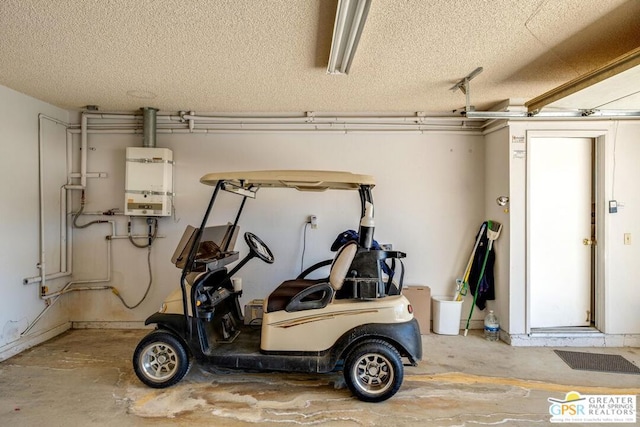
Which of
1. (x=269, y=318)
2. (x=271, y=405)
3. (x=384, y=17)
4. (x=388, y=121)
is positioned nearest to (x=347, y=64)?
(x=384, y=17)

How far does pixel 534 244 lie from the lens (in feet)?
13.0

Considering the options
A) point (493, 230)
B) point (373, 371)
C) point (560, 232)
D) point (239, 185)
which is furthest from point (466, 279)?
point (239, 185)

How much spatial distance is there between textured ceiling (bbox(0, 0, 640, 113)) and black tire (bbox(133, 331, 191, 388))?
222cm

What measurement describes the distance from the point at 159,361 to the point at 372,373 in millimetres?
1709

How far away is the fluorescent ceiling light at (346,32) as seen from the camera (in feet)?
6.51

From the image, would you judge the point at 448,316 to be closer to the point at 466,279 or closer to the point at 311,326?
the point at 466,279

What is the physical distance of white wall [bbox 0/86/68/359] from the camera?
3484 mm

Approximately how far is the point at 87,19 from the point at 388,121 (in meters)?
3.12

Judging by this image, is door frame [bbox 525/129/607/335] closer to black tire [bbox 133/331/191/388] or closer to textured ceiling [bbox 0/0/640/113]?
textured ceiling [bbox 0/0/640/113]

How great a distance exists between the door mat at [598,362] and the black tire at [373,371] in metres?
1.86

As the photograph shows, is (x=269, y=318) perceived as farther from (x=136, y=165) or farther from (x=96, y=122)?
(x=96, y=122)

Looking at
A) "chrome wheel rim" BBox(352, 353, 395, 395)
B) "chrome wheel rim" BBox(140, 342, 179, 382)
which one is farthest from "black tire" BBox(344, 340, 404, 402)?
"chrome wheel rim" BBox(140, 342, 179, 382)

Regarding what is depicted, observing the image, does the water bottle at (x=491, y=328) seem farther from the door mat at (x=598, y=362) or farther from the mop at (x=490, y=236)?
the door mat at (x=598, y=362)

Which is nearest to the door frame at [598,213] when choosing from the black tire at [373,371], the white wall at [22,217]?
the black tire at [373,371]
